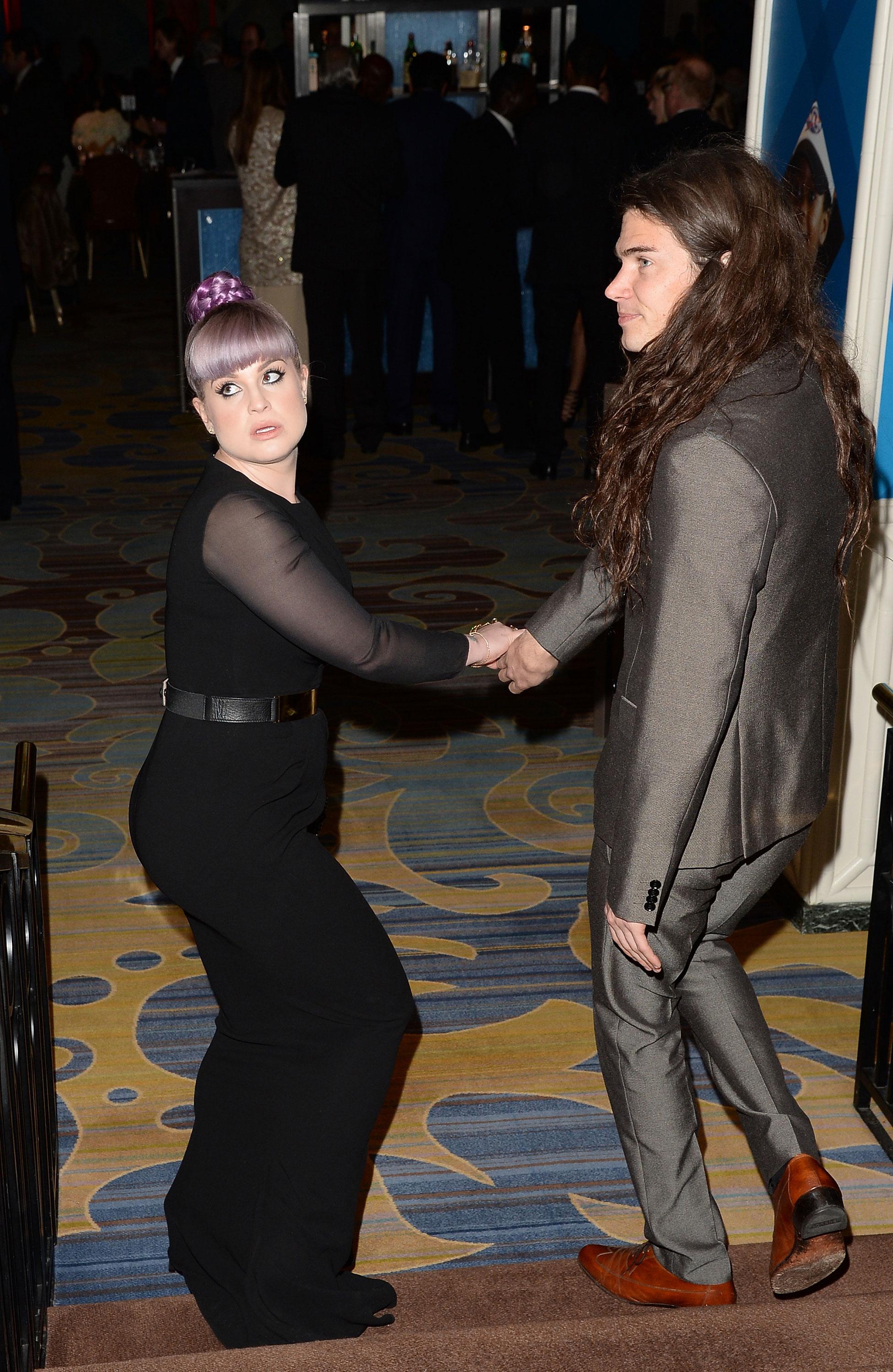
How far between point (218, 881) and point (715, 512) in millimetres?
886

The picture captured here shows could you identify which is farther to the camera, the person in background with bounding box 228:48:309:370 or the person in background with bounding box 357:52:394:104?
the person in background with bounding box 228:48:309:370

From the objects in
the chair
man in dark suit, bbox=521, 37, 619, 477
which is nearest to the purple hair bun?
man in dark suit, bbox=521, 37, 619, 477

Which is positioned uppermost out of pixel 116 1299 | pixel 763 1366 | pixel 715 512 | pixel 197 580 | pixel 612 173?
pixel 612 173

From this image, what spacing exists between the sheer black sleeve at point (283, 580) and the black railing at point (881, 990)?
2.98 feet

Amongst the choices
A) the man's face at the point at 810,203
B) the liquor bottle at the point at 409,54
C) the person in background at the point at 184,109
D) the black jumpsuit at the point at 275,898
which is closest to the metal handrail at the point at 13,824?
the black jumpsuit at the point at 275,898

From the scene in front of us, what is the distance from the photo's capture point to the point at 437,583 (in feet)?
17.9

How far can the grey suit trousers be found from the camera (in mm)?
1941

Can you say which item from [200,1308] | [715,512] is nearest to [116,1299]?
[200,1308]

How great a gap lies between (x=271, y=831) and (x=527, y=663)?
578mm

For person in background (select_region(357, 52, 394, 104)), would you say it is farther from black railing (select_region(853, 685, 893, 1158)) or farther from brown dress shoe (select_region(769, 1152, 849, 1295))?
brown dress shoe (select_region(769, 1152, 849, 1295))

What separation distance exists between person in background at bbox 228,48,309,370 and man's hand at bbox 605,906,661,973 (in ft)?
18.1

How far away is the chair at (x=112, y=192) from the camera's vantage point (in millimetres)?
10961

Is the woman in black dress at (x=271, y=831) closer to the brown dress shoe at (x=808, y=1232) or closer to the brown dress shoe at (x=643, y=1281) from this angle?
the brown dress shoe at (x=643, y=1281)

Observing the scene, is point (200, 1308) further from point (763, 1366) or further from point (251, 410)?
point (251, 410)
